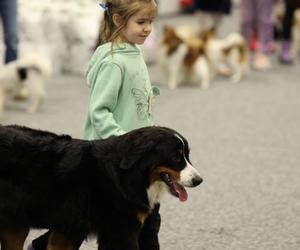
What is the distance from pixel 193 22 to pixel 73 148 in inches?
398

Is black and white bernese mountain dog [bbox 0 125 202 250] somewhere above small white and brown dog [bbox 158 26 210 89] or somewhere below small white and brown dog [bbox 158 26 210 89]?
above

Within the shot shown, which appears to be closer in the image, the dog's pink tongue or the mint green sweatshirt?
the dog's pink tongue

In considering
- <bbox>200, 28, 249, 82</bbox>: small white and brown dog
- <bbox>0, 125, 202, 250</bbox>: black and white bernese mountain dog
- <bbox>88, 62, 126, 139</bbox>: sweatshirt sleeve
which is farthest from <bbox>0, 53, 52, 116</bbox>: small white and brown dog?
<bbox>0, 125, 202, 250</bbox>: black and white bernese mountain dog

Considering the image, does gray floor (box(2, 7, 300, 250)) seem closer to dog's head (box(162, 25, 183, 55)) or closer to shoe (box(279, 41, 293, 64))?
shoe (box(279, 41, 293, 64))

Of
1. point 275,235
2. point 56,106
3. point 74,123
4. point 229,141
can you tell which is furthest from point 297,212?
point 56,106

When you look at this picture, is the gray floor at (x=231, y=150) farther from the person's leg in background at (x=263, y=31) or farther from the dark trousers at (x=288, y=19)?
the dark trousers at (x=288, y=19)

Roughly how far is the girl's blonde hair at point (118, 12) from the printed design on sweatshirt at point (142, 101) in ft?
0.76

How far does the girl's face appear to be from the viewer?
2793 mm

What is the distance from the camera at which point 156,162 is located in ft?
8.11

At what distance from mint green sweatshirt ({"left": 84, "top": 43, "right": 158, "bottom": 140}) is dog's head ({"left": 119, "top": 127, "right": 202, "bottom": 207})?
9.9 inches

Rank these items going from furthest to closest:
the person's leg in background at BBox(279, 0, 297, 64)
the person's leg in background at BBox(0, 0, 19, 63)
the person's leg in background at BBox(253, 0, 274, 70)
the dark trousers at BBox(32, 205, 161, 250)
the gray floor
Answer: the person's leg in background at BBox(279, 0, 297, 64), the person's leg in background at BBox(253, 0, 274, 70), the person's leg in background at BBox(0, 0, 19, 63), the gray floor, the dark trousers at BBox(32, 205, 161, 250)

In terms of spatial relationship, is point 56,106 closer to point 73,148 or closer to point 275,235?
point 275,235

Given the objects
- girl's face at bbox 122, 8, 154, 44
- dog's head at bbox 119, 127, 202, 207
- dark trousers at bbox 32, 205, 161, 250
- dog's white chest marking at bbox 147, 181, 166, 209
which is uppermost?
girl's face at bbox 122, 8, 154, 44

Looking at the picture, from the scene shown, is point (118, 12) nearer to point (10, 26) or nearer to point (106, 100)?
point (106, 100)
